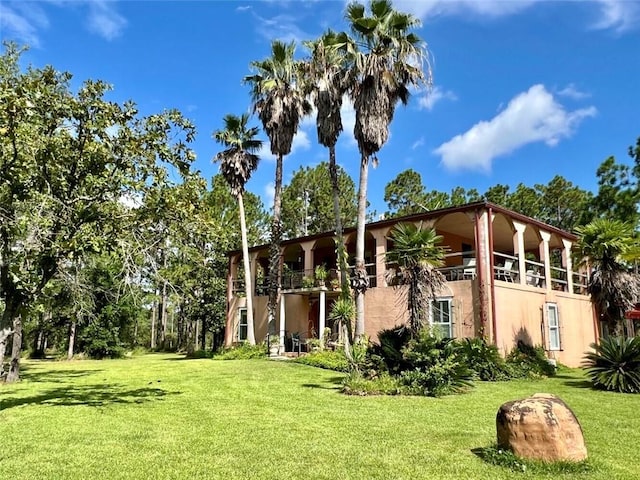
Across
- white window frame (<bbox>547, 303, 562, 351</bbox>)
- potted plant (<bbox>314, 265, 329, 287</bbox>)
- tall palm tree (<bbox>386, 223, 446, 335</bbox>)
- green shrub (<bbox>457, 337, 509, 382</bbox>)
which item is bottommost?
green shrub (<bbox>457, 337, 509, 382</bbox>)

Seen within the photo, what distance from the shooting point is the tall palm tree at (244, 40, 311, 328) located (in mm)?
23547

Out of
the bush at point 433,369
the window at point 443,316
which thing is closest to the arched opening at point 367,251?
the window at point 443,316

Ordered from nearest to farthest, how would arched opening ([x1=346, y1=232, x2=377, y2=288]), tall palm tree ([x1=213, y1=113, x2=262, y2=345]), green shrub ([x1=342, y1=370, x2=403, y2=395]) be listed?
green shrub ([x1=342, y1=370, x2=403, y2=395]) < arched opening ([x1=346, y1=232, x2=377, y2=288]) < tall palm tree ([x1=213, y1=113, x2=262, y2=345])

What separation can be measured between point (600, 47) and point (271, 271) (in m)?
15.9

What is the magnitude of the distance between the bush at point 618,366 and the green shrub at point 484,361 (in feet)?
8.06

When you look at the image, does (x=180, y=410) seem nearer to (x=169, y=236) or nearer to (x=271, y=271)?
(x=169, y=236)

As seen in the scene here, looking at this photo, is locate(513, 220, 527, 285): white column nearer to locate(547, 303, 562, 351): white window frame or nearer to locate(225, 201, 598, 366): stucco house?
locate(225, 201, 598, 366): stucco house

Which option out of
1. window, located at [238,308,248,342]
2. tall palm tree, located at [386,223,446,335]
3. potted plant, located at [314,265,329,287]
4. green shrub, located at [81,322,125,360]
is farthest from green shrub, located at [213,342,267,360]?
tall palm tree, located at [386,223,446,335]

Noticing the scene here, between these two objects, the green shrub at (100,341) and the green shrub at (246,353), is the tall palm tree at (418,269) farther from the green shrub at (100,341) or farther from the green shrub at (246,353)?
the green shrub at (100,341)

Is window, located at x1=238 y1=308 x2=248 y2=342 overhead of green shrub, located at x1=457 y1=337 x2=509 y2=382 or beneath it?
overhead

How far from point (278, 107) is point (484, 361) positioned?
1505cm

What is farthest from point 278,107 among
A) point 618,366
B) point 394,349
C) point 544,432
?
point 544,432

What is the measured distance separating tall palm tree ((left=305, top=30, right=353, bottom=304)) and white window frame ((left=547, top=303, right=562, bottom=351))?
789cm

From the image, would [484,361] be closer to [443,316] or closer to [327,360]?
[443,316]
